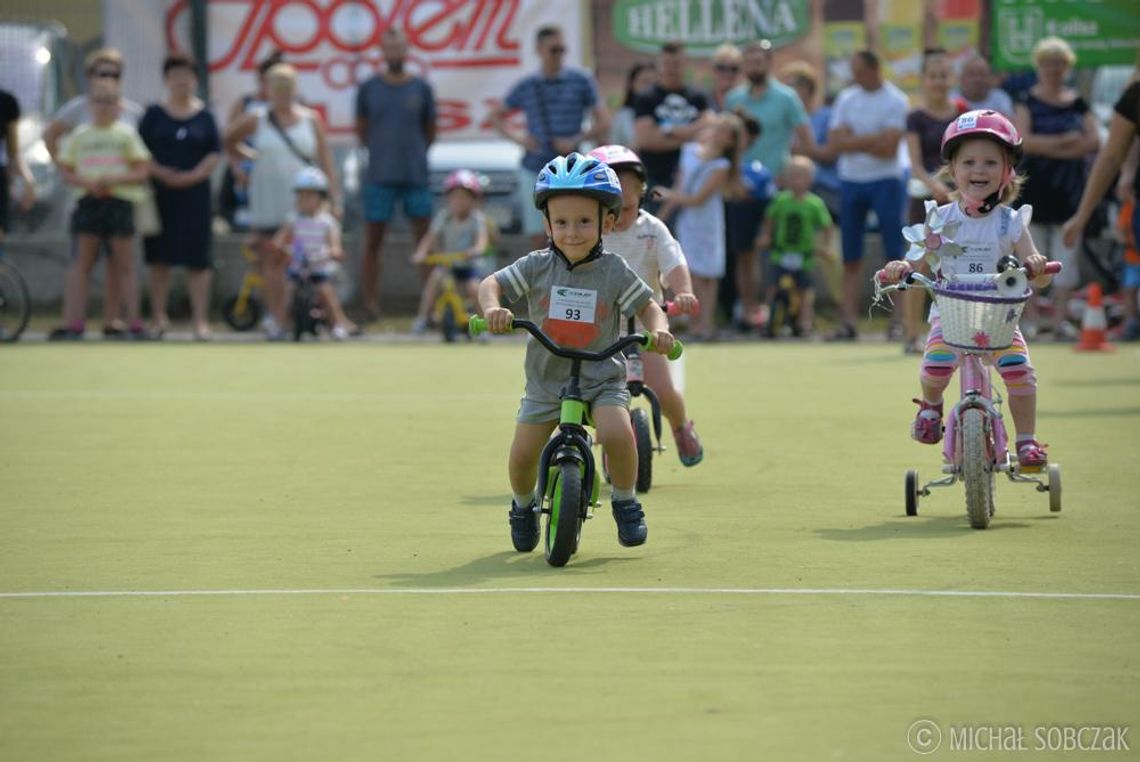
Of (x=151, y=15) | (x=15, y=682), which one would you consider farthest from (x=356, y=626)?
(x=151, y=15)

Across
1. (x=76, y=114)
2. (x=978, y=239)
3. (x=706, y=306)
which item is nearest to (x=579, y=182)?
(x=978, y=239)

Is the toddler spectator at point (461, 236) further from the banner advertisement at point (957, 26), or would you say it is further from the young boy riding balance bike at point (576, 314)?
the young boy riding balance bike at point (576, 314)

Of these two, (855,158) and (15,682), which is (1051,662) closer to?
(15,682)

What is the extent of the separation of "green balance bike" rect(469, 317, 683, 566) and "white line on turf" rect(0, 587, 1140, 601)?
1.36 ft

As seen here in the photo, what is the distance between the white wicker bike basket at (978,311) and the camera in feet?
29.1

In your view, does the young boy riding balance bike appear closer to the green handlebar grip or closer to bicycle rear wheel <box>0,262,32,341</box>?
the green handlebar grip

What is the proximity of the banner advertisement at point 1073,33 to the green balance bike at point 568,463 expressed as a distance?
14.8m

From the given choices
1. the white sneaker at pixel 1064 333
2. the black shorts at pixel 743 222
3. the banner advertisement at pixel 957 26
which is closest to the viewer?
the white sneaker at pixel 1064 333

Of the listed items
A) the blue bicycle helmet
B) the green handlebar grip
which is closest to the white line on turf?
the green handlebar grip

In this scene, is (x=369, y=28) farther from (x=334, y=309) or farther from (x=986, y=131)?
(x=986, y=131)

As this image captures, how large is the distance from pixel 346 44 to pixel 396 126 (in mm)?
2490

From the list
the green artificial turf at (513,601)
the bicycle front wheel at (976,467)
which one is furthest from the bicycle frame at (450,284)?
the bicycle front wheel at (976,467)

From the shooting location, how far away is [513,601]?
23.7ft

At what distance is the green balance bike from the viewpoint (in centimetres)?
782
